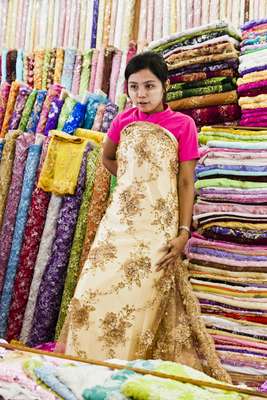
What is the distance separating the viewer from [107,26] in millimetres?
4043

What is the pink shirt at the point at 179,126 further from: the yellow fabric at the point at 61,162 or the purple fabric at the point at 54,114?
the purple fabric at the point at 54,114

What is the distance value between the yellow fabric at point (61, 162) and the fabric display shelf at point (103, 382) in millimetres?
1773

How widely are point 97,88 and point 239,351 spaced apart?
2.00 m

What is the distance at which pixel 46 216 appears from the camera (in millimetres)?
2857

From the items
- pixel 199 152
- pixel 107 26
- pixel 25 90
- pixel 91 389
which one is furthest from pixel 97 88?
pixel 91 389

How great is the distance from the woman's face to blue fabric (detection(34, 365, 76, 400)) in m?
1.40

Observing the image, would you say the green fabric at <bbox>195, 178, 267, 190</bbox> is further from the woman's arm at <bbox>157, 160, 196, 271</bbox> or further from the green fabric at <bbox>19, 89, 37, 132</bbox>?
the green fabric at <bbox>19, 89, 37, 132</bbox>

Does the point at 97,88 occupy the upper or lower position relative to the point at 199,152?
upper

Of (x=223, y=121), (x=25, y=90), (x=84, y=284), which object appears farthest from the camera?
(x=25, y=90)

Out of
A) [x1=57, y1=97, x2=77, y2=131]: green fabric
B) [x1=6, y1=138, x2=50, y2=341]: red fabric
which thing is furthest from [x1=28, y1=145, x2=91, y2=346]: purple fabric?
[x1=57, y1=97, x2=77, y2=131]: green fabric

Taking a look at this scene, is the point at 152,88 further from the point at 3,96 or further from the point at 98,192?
the point at 3,96

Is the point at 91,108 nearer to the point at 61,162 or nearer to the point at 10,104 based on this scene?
the point at 61,162

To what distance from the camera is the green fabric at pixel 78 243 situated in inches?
105

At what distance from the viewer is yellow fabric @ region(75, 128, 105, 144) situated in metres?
2.96
